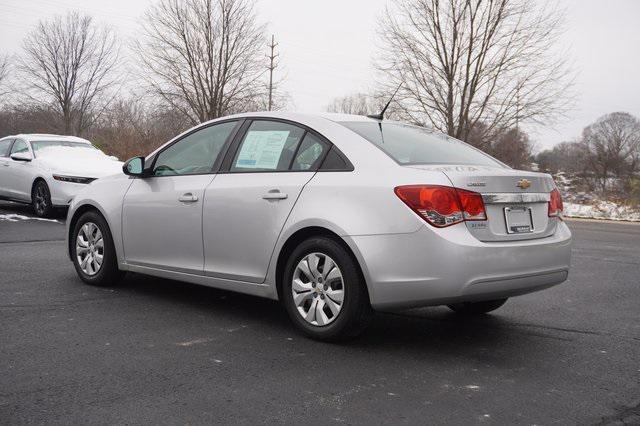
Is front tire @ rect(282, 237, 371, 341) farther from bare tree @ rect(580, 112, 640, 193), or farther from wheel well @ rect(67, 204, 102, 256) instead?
bare tree @ rect(580, 112, 640, 193)

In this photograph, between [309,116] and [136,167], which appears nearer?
[309,116]

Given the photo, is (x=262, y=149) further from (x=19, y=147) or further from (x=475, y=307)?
(x=19, y=147)

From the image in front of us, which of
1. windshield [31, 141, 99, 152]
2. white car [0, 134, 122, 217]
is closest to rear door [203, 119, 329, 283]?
white car [0, 134, 122, 217]

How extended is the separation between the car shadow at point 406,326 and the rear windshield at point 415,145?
3.97 ft

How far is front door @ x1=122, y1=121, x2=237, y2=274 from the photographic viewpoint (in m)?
5.08

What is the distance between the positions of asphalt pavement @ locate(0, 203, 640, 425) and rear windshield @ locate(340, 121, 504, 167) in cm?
123

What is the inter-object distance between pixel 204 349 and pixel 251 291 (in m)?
0.72

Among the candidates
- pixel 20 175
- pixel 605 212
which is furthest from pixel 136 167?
pixel 605 212

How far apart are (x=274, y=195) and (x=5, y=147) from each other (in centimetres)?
1085

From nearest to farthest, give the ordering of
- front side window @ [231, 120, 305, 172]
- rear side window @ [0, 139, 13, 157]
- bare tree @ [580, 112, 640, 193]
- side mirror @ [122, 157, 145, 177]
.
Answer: front side window @ [231, 120, 305, 172], side mirror @ [122, 157, 145, 177], rear side window @ [0, 139, 13, 157], bare tree @ [580, 112, 640, 193]

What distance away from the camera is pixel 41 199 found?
1214 cm

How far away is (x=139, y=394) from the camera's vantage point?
3213 millimetres

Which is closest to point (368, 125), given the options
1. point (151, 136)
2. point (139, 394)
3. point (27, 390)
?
point (139, 394)

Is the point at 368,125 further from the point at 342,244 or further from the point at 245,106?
the point at 245,106
